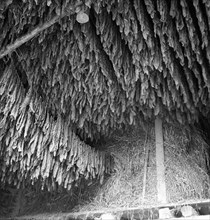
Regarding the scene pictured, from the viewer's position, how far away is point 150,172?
307 cm

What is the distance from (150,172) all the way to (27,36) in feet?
5.53

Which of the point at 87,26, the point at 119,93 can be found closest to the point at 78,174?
the point at 119,93

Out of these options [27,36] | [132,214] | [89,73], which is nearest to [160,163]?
[132,214]

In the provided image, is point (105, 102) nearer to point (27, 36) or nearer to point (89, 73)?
point (89, 73)

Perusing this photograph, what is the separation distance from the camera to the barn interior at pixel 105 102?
2.14 meters

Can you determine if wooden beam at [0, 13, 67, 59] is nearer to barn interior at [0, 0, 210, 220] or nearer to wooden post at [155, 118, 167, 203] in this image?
barn interior at [0, 0, 210, 220]

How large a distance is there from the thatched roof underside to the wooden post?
0.30 meters

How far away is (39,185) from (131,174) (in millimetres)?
894

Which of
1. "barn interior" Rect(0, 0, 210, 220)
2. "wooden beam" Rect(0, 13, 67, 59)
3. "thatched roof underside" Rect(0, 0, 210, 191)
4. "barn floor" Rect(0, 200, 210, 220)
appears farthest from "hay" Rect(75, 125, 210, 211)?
"wooden beam" Rect(0, 13, 67, 59)

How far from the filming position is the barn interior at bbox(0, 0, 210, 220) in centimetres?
214

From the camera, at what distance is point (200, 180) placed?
9.53 ft

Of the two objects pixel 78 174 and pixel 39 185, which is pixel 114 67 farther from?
pixel 39 185

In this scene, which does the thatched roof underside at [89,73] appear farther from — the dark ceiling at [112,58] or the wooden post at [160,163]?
the wooden post at [160,163]

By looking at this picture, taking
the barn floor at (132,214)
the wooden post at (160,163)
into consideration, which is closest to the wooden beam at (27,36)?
the wooden post at (160,163)
